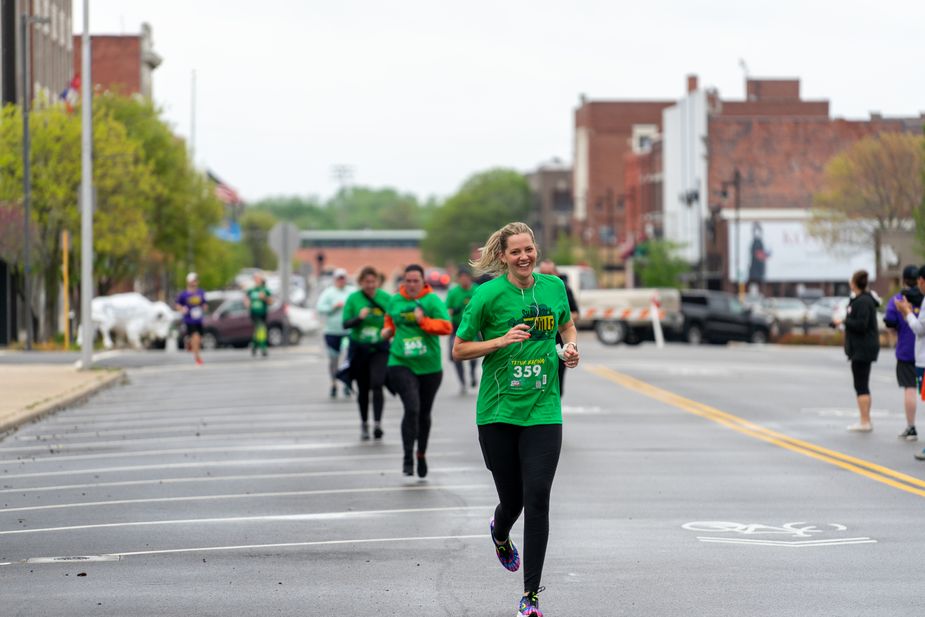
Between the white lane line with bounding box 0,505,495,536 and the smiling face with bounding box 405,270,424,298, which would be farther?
the smiling face with bounding box 405,270,424,298

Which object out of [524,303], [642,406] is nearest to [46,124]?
[642,406]

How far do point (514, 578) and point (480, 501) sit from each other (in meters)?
3.38

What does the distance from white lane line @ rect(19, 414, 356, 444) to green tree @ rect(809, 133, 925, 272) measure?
48777 millimetres

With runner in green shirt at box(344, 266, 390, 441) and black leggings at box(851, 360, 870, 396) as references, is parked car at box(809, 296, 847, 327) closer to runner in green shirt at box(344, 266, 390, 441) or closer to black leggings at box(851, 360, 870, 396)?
black leggings at box(851, 360, 870, 396)

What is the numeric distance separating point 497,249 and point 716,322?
4836 centimetres

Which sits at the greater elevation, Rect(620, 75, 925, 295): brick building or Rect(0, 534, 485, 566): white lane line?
Rect(620, 75, 925, 295): brick building

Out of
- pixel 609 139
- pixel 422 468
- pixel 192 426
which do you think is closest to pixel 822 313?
pixel 192 426

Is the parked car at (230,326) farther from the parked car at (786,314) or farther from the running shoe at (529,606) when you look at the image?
the running shoe at (529,606)

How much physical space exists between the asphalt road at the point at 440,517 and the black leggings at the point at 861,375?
536 millimetres

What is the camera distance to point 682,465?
15.4 metres

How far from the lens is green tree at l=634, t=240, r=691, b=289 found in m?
83.2

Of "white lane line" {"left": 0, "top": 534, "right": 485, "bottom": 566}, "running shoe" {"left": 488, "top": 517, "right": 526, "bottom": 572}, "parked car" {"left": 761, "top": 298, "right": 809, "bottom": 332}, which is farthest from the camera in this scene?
"parked car" {"left": 761, "top": 298, "right": 809, "bottom": 332}

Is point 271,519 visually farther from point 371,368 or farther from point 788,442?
point 788,442

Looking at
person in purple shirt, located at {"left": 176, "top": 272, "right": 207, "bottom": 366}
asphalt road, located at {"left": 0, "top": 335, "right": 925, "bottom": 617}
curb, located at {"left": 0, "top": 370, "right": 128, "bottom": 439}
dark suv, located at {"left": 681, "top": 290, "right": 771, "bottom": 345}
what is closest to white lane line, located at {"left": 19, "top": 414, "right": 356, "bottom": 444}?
asphalt road, located at {"left": 0, "top": 335, "right": 925, "bottom": 617}
